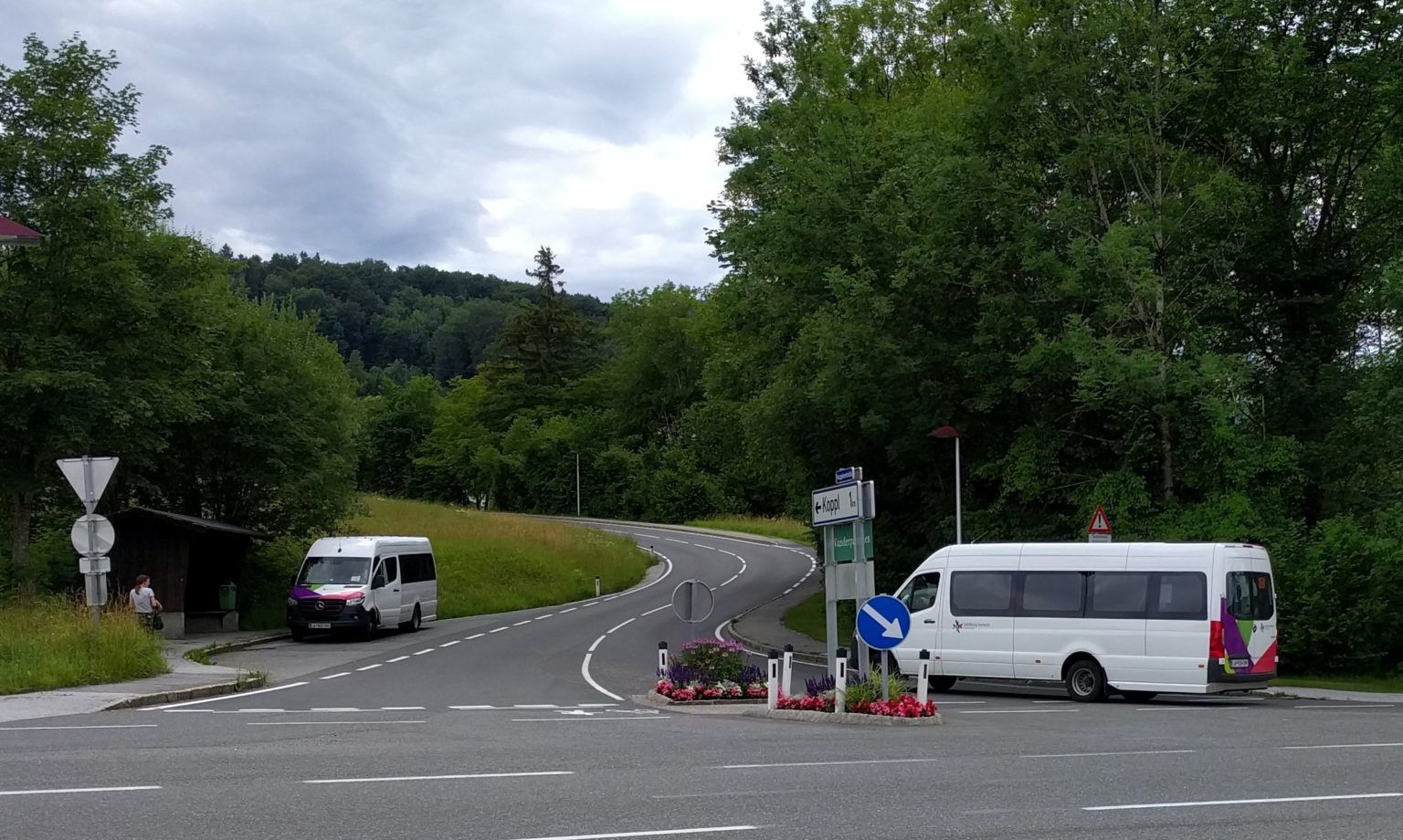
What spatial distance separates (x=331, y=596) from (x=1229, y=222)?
73.4ft

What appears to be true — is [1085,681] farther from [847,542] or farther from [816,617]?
[816,617]

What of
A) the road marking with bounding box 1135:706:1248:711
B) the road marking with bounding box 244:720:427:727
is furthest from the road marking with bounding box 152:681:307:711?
the road marking with bounding box 1135:706:1248:711

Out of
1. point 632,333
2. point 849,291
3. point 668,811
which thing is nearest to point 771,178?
point 849,291

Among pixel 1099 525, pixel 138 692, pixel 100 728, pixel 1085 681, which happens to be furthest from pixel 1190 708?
pixel 138 692

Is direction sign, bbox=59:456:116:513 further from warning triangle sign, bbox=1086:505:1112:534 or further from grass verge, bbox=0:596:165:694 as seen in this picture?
warning triangle sign, bbox=1086:505:1112:534

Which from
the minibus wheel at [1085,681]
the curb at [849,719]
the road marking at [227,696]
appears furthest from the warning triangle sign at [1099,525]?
the road marking at [227,696]

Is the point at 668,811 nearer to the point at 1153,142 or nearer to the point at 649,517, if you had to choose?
the point at 1153,142

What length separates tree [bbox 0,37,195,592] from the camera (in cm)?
2680

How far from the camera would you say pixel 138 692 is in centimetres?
1873

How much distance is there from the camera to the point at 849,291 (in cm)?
2895

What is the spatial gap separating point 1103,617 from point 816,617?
671 inches

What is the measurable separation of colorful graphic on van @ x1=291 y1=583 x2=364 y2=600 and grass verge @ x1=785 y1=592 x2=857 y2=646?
36.5ft

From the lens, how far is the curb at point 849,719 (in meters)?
16.3

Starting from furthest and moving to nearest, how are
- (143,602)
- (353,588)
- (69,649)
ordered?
1. (353,588)
2. (143,602)
3. (69,649)
